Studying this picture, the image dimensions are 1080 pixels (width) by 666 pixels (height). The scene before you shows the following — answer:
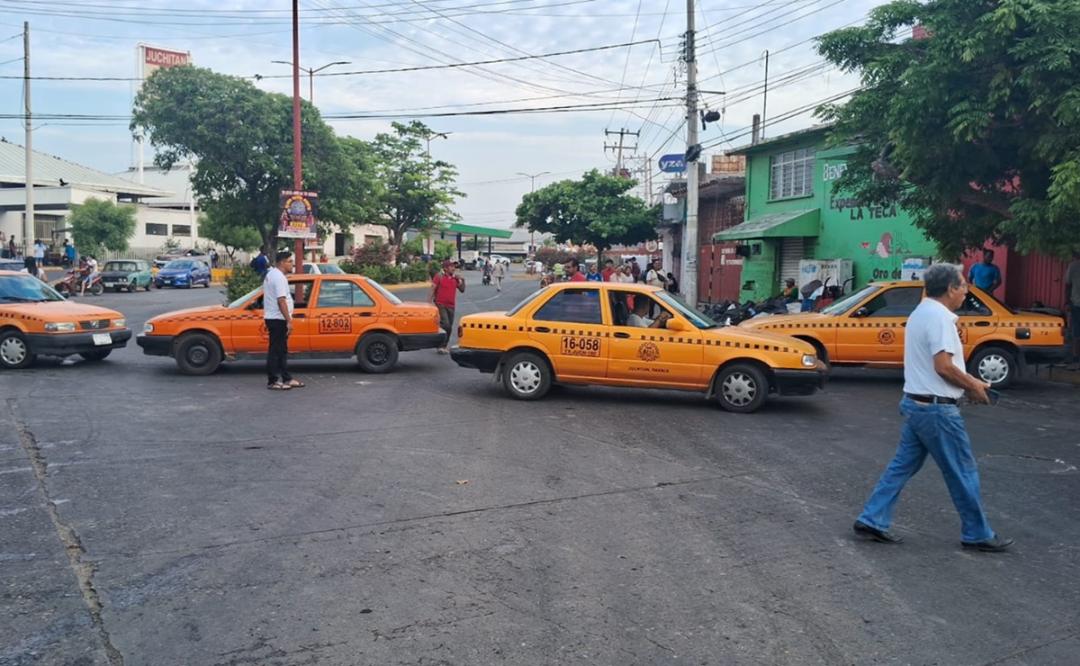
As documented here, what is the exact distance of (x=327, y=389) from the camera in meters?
12.0

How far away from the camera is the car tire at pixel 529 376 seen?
1105 centimetres

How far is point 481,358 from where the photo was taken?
11.3 metres

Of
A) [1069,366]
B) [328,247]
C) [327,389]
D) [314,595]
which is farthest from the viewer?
[328,247]

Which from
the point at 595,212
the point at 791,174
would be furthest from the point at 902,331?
the point at 595,212

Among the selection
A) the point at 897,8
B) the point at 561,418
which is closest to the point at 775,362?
the point at 561,418

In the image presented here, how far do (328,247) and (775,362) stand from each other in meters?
69.0

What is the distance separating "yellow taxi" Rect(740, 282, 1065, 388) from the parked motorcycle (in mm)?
28037

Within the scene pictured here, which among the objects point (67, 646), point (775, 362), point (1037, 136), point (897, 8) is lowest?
point (67, 646)

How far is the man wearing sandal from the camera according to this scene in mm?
11336

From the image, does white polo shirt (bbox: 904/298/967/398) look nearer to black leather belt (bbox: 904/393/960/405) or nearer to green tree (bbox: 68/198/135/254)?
black leather belt (bbox: 904/393/960/405)

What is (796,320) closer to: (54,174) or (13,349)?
(13,349)

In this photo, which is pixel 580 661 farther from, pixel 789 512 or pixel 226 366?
pixel 226 366

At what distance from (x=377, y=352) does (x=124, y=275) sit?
28.8 meters

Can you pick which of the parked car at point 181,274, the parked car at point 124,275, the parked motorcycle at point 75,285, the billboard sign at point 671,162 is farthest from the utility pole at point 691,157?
the parked car at point 181,274
